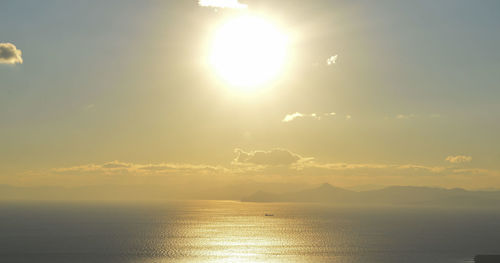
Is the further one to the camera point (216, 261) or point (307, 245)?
point (307, 245)

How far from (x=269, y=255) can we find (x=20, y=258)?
8018cm

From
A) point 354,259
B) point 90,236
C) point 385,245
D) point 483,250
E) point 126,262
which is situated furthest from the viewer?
point 90,236

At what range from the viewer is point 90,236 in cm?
17738

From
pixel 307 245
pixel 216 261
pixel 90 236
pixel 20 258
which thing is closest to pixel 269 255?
pixel 216 261

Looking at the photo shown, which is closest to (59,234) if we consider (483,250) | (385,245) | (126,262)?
(126,262)

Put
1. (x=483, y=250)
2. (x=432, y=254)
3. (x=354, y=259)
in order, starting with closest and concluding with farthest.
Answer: (x=354, y=259), (x=432, y=254), (x=483, y=250)

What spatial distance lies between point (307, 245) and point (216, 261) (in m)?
54.6

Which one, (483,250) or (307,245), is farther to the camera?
(307,245)

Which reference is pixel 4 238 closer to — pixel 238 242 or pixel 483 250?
pixel 238 242

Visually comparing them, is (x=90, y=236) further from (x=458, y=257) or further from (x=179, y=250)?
(x=458, y=257)

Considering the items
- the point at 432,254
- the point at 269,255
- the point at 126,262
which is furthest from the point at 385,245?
the point at 126,262

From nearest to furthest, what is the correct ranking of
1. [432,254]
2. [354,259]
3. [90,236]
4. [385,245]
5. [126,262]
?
[126,262], [354,259], [432,254], [385,245], [90,236]

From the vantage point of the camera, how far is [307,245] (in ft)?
521

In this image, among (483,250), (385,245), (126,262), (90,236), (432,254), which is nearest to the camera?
(126,262)
